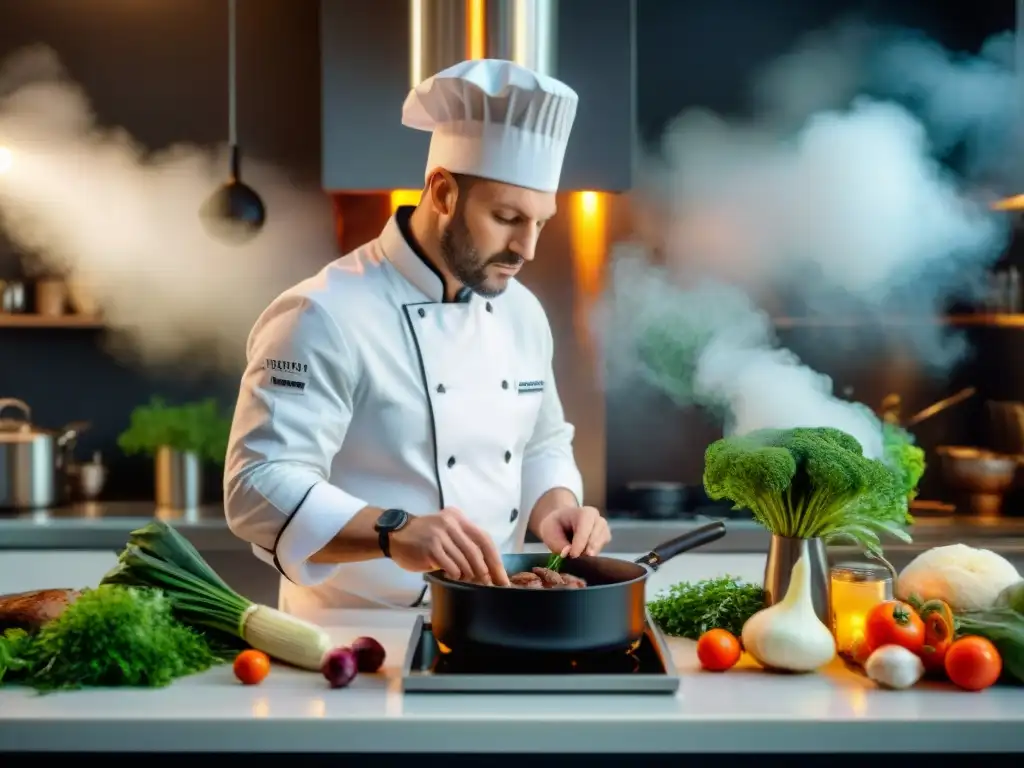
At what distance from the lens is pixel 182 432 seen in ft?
13.4

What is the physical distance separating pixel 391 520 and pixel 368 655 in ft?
0.73

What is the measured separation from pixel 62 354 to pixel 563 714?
10.8 ft

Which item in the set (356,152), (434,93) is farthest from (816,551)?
(356,152)

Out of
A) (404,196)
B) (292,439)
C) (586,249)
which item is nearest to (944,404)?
(586,249)

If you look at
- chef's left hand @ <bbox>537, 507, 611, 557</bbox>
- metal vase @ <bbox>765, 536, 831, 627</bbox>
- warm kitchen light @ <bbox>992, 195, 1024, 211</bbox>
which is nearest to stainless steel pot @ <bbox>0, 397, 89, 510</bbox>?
chef's left hand @ <bbox>537, 507, 611, 557</bbox>

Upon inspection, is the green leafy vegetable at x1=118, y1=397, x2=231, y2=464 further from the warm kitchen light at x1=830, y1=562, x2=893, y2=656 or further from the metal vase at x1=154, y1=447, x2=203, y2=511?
the warm kitchen light at x1=830, y1=562, x2=893, y2=656

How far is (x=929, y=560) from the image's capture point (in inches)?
79.0

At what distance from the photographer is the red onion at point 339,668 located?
66.9 inches

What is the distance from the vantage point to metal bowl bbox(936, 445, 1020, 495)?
4.02 meters

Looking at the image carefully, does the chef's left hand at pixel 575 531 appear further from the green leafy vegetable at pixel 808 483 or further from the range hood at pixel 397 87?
the range hood at pixel 397 87

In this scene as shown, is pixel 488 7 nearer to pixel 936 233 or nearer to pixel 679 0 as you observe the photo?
pixel 679 0

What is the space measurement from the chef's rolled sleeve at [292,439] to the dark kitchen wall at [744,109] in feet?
7.24

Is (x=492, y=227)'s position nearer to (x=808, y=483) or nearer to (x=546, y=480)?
(x=546, y=480)

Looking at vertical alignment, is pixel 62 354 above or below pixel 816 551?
above
